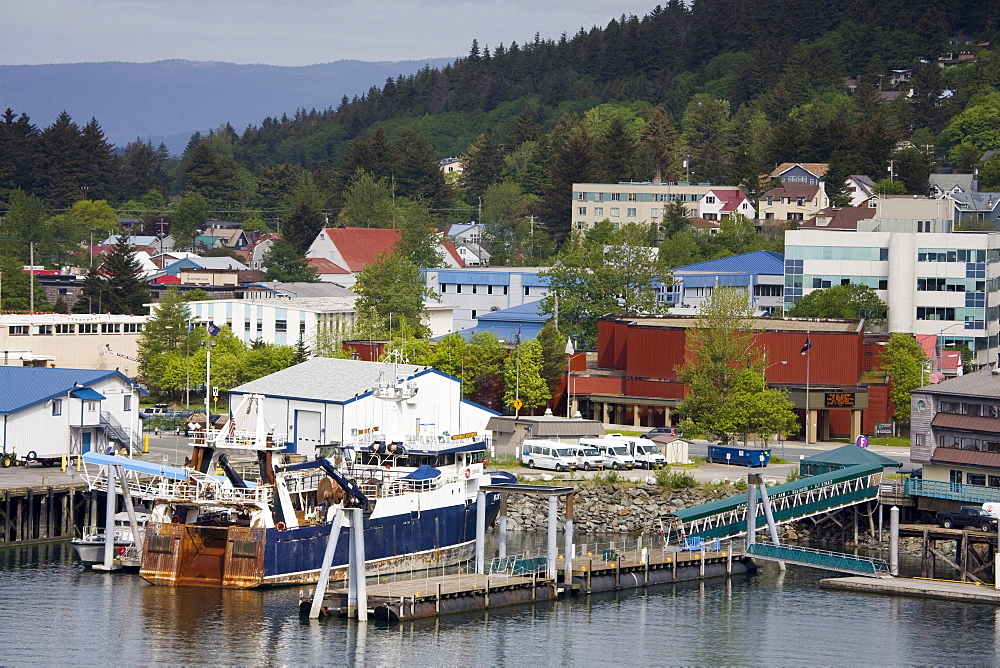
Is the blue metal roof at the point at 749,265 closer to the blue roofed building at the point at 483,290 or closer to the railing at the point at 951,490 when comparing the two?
the blue roofed building at the point at 483,290

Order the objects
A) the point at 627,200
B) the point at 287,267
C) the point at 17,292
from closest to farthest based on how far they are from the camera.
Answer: the point at 17,292
the point at 287,267
the point at 627,200

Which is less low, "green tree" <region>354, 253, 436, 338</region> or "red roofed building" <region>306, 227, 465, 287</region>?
"red roofed building" <region>306, 227, 465, 287</region>

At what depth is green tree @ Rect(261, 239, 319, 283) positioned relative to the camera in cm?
14112

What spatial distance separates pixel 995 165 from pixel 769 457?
93.8 meters

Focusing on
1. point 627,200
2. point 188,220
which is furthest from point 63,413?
point 188,220

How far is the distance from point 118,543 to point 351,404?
1579 centimetres

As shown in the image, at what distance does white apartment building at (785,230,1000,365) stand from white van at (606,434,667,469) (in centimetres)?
3228

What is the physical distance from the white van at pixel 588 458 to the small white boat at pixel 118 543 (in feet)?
68.0

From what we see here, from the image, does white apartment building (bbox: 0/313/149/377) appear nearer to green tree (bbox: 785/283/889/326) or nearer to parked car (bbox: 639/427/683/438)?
parked car (bbox: 639/427/683/438)

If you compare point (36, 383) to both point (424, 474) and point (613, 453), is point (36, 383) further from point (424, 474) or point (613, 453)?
point (613, 453)

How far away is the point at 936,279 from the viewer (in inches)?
3964

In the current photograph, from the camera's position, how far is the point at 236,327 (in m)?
105

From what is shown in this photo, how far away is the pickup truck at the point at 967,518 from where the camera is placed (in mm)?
59719

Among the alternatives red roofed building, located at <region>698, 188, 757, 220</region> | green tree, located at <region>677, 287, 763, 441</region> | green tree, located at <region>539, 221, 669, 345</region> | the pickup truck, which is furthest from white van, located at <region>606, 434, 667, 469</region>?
red roofed building, located at <region>698, 188, 757, 220</region>
